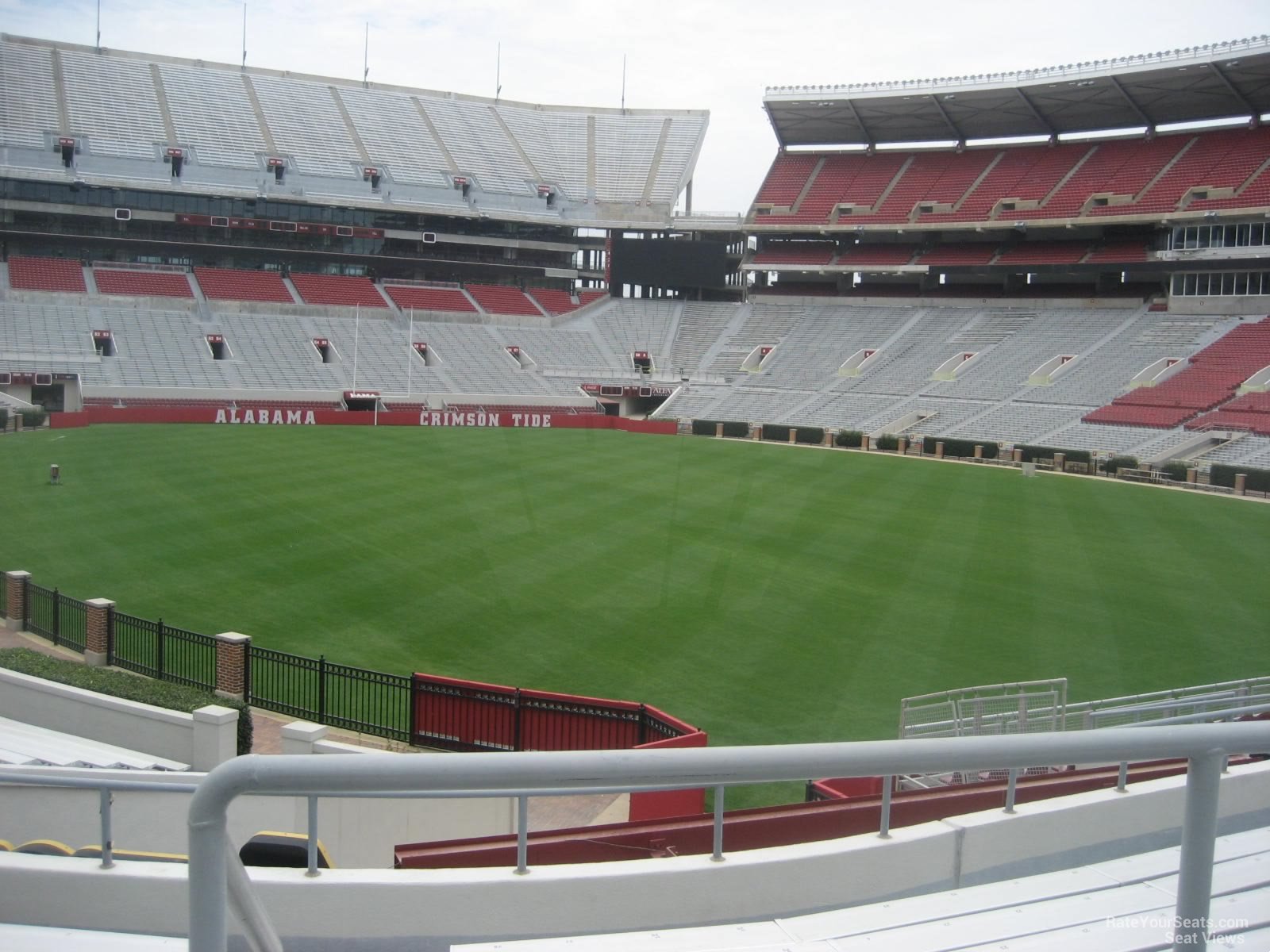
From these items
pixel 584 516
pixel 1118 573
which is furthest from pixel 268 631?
pixel 1118 573

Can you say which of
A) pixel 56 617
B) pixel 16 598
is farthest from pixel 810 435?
pixel 56 617

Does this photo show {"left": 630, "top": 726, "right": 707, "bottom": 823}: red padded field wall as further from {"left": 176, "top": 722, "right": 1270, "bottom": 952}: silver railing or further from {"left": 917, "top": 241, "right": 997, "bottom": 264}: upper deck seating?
{"left": 917, "top": 241, "right": 997, "bottom": 264}: upper deck seating

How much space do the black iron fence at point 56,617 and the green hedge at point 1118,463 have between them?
37994 mm

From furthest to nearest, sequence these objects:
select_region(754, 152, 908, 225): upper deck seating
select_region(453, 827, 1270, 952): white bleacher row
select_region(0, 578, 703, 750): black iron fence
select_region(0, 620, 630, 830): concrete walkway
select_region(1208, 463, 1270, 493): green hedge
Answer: select_region(754, 152, 908, 225): upper deck seating
select_region(1208, 463, 1270, 493): green hedge
select_region(0, 578, 703, 750): black iron fence
select_region(0, 620, 630, 830): concrete walkway
select_region(453, 827, 1270, 952): white bleacher row

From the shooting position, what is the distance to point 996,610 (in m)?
18.9

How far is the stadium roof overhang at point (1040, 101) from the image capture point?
5409 cm

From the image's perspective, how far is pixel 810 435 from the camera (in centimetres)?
5306

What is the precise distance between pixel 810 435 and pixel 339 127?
4463cm

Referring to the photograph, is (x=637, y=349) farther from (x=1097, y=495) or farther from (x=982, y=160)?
(x=1097, y=495)

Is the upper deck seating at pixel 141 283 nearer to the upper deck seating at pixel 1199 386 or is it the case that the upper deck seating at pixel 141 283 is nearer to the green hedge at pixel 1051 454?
the green hedge at pixel 1051 454

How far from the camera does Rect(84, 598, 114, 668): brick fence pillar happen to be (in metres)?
15.4

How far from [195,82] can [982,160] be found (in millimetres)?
55339

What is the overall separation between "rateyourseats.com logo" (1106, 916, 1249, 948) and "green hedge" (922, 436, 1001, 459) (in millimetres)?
45416

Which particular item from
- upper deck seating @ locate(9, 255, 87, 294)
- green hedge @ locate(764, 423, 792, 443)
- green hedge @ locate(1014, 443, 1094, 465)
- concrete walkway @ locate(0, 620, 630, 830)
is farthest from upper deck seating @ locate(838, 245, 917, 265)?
concrete walkway @ locate(0, 620, 630, 830)
